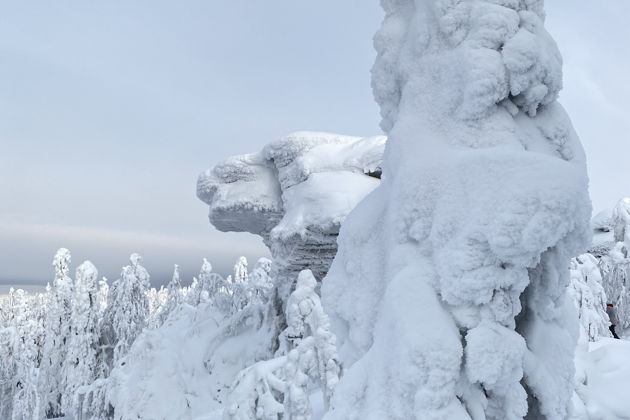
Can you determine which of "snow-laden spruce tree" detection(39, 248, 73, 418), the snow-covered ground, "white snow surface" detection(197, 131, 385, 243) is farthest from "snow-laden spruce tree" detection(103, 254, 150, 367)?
the snow-covered ground

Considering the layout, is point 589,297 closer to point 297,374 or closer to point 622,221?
point 622,221

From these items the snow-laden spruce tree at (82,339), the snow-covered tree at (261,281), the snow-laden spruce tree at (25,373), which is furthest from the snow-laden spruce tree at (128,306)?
the snow-covered tree at (261,281)

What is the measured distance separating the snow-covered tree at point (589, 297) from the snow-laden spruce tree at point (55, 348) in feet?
70.9

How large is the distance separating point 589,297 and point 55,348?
22.8 meters

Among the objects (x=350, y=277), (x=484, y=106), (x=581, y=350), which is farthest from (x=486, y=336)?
(x=581, y=350)

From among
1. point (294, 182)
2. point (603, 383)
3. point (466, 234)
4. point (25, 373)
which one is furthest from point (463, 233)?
point (25, 373)

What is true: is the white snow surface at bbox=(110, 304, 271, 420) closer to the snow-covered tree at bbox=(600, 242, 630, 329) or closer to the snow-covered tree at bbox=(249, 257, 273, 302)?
the snow-covered tree at bbox=(249, 257, 273, 302)

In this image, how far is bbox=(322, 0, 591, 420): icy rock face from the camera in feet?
9.24

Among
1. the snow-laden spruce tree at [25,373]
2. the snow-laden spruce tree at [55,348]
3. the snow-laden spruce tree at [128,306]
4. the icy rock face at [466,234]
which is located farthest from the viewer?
the snow-laden spruce tree at [55,348]

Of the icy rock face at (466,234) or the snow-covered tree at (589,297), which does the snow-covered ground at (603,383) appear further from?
the snow-covered tree at (589,297)

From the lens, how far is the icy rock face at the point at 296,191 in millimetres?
15594

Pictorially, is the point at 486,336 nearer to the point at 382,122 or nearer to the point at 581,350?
the point at 382,122

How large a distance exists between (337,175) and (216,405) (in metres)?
8.43

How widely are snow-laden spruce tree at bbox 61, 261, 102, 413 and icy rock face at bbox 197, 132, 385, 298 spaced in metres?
7.39
